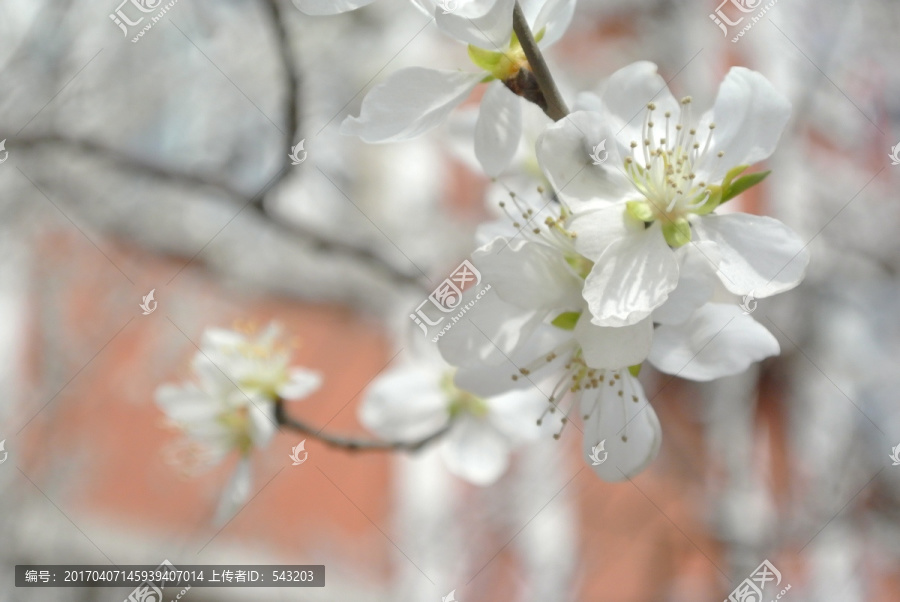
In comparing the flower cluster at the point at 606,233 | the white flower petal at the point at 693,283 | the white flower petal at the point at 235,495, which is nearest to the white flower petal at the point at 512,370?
the flower cluster at the point at 606,233

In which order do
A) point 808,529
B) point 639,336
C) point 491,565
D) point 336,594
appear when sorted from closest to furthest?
point 639,336 → point 808,529 → point 491,565 → point 336,594

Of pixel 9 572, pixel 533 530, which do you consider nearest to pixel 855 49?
pixel 533 530

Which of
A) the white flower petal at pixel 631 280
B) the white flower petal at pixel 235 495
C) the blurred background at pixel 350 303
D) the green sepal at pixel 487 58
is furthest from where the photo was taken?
the blurred background at pixel 350 303

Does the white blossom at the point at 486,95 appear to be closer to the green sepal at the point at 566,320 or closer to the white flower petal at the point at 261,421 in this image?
the green sepal at the point at 566,320

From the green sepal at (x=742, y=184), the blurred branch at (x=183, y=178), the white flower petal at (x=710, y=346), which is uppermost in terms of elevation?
the blurred branch at (x=183, y=178)

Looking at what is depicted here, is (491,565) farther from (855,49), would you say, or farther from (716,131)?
Result: (716,131)
